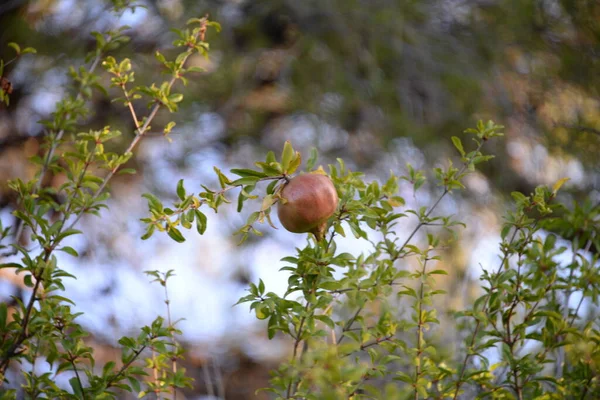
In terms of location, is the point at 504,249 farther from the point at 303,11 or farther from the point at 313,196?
the point at 303,11

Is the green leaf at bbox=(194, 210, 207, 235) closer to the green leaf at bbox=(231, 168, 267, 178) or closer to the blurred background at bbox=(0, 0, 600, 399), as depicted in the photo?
the green leaf at bbox=(231, 168, 267, 178)

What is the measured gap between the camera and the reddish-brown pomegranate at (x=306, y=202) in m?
0.83

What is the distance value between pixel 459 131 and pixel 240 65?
111cm

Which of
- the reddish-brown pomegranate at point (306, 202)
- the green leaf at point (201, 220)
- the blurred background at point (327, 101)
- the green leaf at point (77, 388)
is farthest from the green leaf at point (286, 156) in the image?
the blurred background at point (327, 101)

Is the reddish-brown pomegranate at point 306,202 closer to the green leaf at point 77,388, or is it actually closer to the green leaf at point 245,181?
the green leaf at point 245,181

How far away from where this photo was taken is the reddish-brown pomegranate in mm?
832

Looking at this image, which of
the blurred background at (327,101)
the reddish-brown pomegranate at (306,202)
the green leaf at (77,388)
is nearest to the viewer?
the reddish-brown pomegranate at (306,202)

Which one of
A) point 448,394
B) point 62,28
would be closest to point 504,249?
point 448,394

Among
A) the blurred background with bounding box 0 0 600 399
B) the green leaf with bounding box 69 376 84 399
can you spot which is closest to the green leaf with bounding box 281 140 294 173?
the green leaf with bounding box 69 376 84 399

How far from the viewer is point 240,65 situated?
2.91 meters

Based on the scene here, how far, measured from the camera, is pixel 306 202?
2.72 ft

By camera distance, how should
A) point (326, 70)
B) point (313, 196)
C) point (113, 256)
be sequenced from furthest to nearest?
1. point (326, 70)
2. point (113, 256)
3. point (313, 196)

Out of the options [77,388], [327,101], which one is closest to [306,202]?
[77,388]

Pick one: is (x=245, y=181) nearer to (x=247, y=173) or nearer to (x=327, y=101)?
(x=247, y=173)
